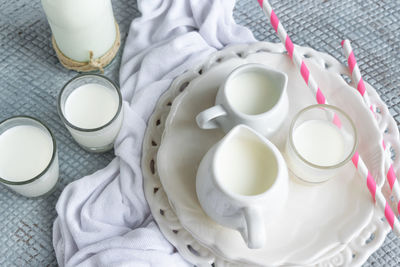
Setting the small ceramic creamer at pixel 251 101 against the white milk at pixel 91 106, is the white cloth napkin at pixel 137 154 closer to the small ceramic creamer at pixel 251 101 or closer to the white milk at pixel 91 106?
the white milk at pixel 91 106

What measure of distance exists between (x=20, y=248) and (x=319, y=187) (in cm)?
48

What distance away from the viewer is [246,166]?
684 mm

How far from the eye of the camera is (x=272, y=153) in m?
0.67

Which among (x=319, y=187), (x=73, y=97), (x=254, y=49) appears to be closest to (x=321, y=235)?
(x=319, y=187)

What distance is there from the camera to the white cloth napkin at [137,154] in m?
0.76

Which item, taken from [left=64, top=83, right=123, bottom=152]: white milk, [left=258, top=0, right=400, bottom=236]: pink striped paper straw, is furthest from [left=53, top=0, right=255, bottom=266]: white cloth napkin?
[left=258, top=0, right=400, bottom=236]: pink striped paper straw

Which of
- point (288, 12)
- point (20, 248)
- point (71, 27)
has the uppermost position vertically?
point (71, 27)

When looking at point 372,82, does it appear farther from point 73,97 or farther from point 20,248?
point 20,248

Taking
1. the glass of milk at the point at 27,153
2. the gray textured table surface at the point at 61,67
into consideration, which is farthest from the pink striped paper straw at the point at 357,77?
the glass of milk at the point at 27,153

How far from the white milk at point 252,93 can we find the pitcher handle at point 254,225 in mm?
162

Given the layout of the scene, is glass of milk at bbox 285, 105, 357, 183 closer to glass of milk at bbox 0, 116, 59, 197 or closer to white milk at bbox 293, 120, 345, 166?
white milk at bbox 293, 120, 345, 166

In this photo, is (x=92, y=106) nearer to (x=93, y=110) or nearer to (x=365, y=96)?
(x=93, y=110)

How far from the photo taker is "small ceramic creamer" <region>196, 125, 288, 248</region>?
2.07 ft

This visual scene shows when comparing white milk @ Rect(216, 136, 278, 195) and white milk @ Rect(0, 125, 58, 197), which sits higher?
white milk @ Rect(216, 136, 278, 195)
